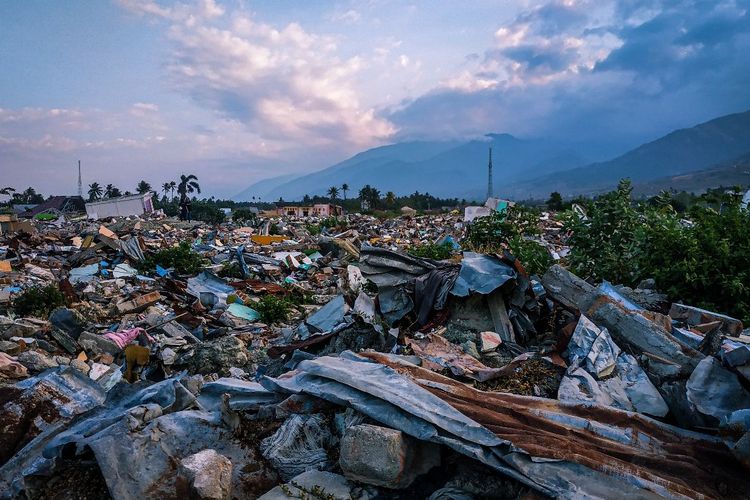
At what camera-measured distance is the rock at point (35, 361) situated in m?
4.88

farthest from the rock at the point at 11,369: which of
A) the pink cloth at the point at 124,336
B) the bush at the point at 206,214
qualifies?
the bush at the point at 206,214

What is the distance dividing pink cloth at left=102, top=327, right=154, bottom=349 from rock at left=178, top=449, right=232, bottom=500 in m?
3.97

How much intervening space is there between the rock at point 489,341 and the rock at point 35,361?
175 inches

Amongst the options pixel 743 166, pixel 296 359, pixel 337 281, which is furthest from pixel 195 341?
pixel 743 166

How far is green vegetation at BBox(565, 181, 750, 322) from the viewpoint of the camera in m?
4.93

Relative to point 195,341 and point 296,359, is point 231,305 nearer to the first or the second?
point 195,341

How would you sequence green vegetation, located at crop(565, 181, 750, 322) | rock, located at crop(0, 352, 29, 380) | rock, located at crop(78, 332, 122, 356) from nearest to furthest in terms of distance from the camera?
rock, located at crop(0, 352, 29, 380)
green vegetation, located at crop(565, 181, 750, 322)
rock, located at crop(78, 332, 122, 356)

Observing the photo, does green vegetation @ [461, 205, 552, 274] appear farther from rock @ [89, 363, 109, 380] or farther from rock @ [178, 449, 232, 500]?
rock @ [178, 449, 232, 500]

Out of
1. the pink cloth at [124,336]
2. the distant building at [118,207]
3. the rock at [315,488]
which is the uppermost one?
the distant building at [118,207]

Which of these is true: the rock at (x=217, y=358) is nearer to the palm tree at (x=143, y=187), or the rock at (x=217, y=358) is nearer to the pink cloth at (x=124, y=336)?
the pink cloth at (x=124, y=336)

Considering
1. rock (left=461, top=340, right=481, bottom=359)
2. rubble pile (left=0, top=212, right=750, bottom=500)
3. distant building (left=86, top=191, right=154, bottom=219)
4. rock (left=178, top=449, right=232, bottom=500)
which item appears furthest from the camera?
distant building (left=86, top=191, right=154, bottom=219)

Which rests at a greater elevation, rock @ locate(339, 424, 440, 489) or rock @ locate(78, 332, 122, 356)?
rock @ locate(339, 424, 440, 489)

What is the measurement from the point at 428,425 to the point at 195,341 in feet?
14.8

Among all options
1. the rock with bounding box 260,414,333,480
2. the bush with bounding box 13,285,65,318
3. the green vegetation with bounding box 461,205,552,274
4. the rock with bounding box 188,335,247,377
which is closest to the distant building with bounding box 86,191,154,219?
the bush with bounding box 13,285,65,318
